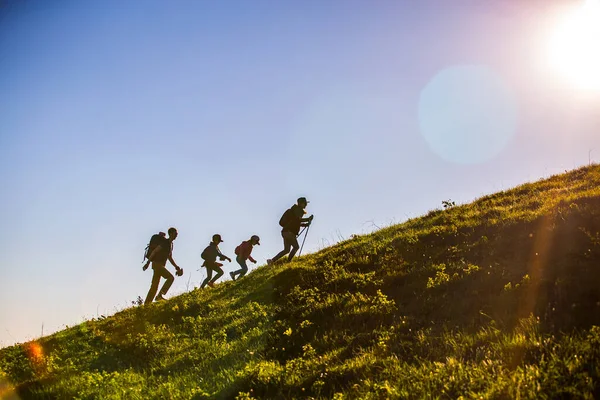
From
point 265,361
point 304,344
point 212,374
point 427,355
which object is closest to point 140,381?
point 212,374

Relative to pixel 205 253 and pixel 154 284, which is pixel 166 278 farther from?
pixel 205 253

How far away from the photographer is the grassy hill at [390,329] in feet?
18.7

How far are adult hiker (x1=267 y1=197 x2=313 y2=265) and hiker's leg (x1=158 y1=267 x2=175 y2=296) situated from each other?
13.0 feet

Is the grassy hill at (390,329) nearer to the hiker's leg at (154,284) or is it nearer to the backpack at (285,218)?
the hiker's leg at (154,284)

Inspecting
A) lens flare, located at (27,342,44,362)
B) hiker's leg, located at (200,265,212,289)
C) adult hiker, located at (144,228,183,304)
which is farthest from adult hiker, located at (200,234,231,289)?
lens flare, located at (27,342,44,362)

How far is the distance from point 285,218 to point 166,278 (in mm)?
5414

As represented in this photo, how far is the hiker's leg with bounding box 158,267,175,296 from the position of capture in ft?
57.2

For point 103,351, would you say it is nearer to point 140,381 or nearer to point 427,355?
point 140,381

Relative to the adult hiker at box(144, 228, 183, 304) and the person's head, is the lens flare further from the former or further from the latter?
the person's head

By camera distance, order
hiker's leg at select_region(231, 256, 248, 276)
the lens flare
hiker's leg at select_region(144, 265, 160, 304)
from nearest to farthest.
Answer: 1. the lens flare
2. hiker's leg at select_region(144, 265, 160, 304)
3. hiker's leg at select_region(231, 256, 248, 276)

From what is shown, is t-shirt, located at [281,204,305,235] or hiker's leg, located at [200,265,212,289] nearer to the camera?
hiker's leg, located at [200,265,212,289]

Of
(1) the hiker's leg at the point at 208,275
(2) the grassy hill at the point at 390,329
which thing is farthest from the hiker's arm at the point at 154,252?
(2) the grassy hill at the point at 390,329

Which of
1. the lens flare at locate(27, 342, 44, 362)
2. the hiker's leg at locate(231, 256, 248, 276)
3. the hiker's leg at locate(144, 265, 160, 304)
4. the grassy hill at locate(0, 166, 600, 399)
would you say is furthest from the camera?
the hiker's leg at locate(231, 256, 248, 276)

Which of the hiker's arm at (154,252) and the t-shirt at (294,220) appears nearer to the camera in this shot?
the hiker's arm at (154,252)
